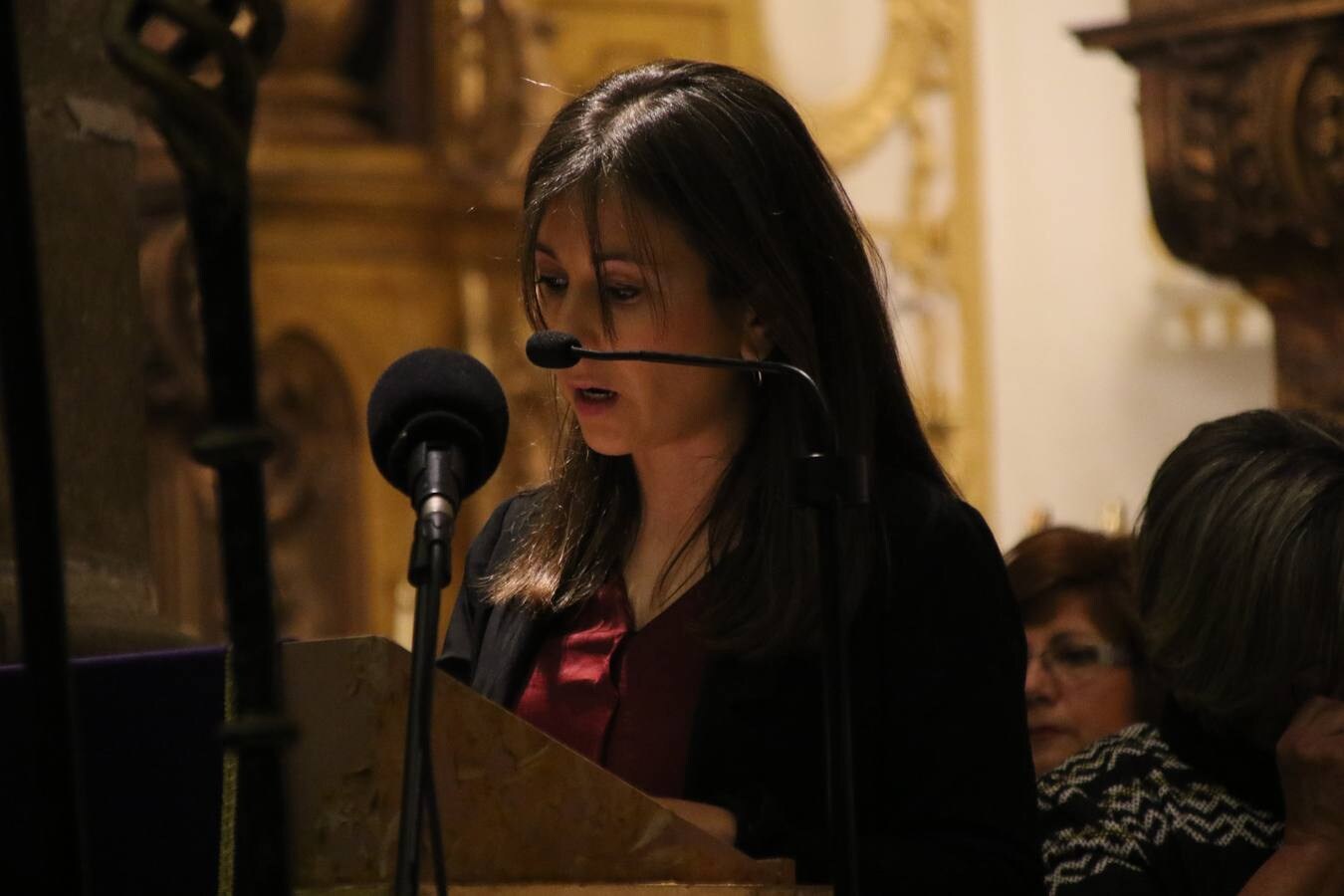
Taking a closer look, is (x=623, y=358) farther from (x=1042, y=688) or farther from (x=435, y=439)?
(x=1042, y=688)

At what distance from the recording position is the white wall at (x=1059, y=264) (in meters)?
6.48

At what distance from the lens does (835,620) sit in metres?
1.53

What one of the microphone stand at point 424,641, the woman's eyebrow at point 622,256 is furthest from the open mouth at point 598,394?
the microphone stand at point 424,641

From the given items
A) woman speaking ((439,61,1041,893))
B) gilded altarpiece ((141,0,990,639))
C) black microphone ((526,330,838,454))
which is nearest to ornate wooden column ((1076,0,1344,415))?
woman speaking ((439,61,1041,893))

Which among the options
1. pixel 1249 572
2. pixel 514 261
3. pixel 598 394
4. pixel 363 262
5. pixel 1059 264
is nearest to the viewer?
pixel 598 394

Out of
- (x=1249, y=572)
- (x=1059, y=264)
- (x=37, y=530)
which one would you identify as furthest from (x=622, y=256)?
(x=1059, y=264)

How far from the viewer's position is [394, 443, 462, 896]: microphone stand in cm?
130

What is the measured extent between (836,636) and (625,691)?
0.39 m

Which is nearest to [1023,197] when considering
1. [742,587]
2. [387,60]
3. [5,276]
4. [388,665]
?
[387,60]

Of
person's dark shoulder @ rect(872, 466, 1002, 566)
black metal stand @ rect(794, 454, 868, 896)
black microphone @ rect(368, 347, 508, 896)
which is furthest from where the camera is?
person's dark shoulder @ rect(872, 466, 1002, 566)

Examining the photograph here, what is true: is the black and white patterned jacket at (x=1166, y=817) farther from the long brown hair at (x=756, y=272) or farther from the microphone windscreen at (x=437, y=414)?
the microphone windscreen at (x=437, y=414)

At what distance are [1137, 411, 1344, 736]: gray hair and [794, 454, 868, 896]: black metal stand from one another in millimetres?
729

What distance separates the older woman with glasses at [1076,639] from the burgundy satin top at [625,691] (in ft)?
3.39

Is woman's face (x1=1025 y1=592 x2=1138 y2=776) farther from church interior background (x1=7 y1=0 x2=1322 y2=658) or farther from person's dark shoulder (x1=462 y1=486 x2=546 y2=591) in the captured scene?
person's dark shoulder (x1=462 y1=486 x2=546 y2=591)
